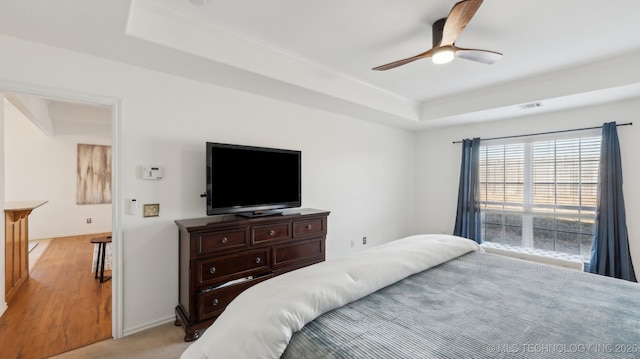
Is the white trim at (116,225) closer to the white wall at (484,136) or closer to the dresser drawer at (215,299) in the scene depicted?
the dresser drawer at (215,299)

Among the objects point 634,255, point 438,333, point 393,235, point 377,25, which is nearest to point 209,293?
point 438,333

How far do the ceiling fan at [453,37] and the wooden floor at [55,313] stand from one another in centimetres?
342

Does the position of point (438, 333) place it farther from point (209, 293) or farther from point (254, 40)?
point (254, 40)

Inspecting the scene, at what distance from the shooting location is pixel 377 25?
224 cm

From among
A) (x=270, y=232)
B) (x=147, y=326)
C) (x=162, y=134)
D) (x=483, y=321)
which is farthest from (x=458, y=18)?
(x=147, y=326)

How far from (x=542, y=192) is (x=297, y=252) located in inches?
137

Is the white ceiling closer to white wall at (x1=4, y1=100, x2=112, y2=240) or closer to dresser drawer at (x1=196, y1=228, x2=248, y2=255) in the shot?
dresser drawer at (x1=196, y1=228, x2=248, y2=255)

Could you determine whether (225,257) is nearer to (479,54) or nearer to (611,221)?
(479,54)

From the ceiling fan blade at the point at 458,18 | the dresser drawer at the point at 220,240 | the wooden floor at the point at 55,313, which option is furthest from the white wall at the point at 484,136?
the wooden floor at the point at 55,313

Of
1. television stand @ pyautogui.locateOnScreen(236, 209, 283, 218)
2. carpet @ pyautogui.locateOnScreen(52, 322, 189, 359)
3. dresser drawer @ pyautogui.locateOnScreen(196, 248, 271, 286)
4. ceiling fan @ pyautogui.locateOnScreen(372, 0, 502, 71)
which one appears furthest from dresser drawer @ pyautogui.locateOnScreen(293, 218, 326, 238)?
ceiling fan @ pyautogui.locateOnScreen(372, 0, 502, 71)

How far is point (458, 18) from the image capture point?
1.78 metres

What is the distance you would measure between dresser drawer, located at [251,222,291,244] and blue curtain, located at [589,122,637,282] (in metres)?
3.63

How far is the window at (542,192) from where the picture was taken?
359 centimetres

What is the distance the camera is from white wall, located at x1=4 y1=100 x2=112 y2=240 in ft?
18.5
